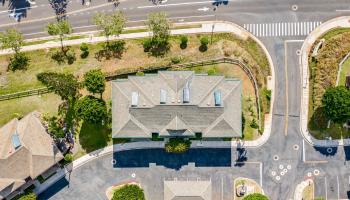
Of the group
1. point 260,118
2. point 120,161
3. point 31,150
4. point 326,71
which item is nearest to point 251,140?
point 260,118

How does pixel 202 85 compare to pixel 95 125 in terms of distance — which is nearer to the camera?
pixel 202 85

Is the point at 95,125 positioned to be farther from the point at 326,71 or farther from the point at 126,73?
the point at 326,71

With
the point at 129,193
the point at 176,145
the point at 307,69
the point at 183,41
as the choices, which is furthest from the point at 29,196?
the point at 307,69

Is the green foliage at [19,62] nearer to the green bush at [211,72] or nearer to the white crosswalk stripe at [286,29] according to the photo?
the green bush at [211,72]

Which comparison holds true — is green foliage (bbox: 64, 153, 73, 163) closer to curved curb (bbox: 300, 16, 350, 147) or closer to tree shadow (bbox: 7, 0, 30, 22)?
tree shadow (bbox: 7, 0, 30, 22)

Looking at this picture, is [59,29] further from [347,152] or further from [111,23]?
[347,152]

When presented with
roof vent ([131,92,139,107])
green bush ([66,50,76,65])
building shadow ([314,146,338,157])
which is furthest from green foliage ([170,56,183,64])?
building shadow ([314,146,338,157])

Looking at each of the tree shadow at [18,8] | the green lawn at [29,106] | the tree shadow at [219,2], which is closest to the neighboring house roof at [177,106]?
the green lawn at [29,106]
